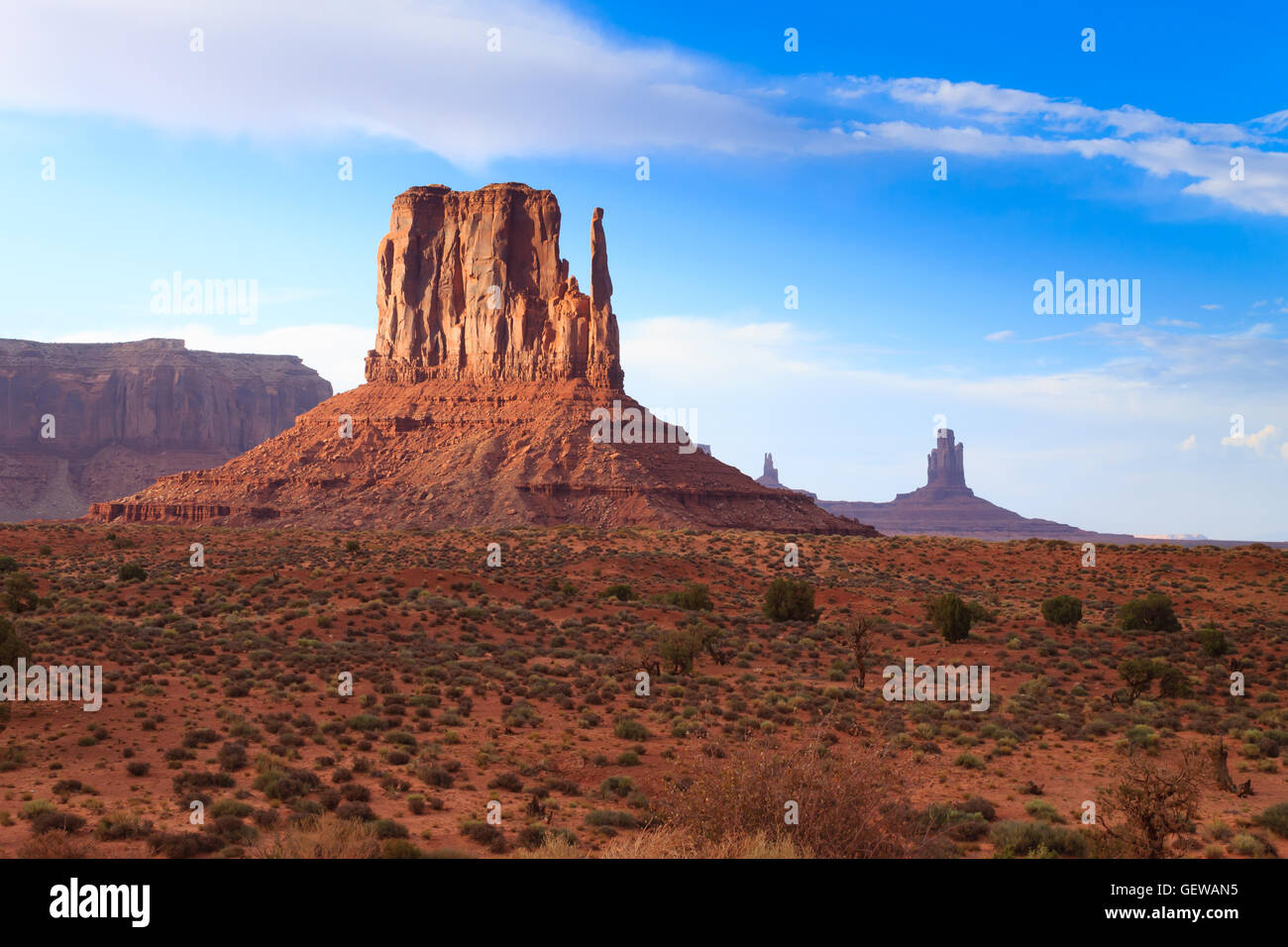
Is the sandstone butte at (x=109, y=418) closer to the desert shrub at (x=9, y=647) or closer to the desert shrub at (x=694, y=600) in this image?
the desert shrub at (x=694, y=600)

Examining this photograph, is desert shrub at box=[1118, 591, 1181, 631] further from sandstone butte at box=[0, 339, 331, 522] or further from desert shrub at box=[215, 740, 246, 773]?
sandstone butte at box=[0, 339, 331, 522]

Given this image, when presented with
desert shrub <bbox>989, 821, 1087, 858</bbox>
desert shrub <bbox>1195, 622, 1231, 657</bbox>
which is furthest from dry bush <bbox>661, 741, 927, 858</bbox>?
desert shrub <bbox>1195, 622, 1231, 657</bbox>

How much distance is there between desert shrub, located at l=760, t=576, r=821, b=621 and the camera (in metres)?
38.3

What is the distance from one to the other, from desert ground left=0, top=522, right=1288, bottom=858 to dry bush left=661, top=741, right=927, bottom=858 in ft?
0.11

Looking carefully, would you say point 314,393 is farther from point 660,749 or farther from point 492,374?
point 660,749

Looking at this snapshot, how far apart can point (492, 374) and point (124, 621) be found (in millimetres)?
78067

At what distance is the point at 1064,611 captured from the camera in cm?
3666

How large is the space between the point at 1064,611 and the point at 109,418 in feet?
538

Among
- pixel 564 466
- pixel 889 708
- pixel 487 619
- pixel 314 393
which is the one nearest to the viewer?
pixel 889 708

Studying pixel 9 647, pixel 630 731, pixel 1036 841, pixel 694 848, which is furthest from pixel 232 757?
pixel 1036 841

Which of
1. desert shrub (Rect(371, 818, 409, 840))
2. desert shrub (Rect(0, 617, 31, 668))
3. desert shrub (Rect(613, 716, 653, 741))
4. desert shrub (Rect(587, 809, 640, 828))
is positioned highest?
desert shrub (Rect(0, 617, 31, 668))

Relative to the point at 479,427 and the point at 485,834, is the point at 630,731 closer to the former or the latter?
the point at 485,834

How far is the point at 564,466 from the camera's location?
286 feet
